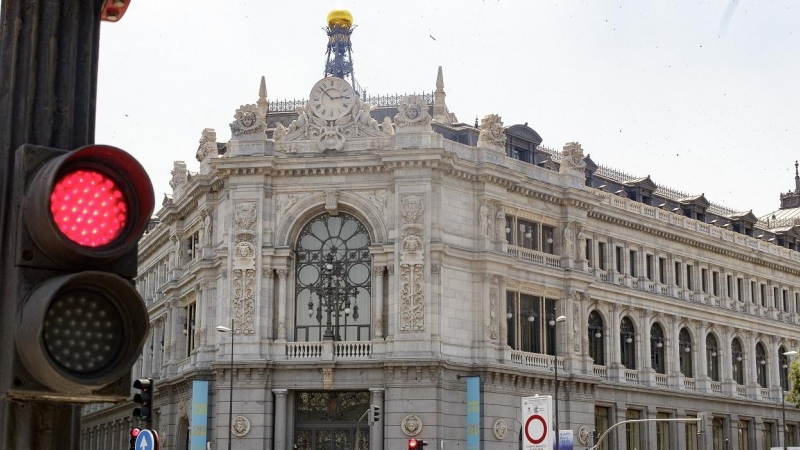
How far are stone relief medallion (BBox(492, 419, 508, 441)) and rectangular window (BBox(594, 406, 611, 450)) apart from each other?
863cm

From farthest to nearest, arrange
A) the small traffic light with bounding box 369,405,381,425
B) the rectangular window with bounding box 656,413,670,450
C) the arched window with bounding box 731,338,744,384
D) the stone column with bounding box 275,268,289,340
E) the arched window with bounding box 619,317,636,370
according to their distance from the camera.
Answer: the arched window with bounding box 731,338,744,384
the rectangular window with bounding box 656,413,670,450
the arched window with bounding box 619,317,636,370
the stone column with bounding box 275,268,289,340
the small traffic light with bounding box 369,405,381,425

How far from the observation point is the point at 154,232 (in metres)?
73.3

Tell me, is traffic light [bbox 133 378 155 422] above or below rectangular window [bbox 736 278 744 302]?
below

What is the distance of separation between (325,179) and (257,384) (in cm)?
946

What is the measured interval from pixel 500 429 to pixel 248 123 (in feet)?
57.7

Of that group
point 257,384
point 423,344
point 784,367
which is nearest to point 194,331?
point 257,384

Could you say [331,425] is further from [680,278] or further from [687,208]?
[687,208]

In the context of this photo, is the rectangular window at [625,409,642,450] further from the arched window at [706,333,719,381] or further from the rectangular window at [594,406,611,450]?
the arched window at [706,333,719,381]

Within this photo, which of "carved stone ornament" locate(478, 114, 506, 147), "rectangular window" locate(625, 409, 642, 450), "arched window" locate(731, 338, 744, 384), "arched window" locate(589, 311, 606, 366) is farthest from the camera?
"arched window" locate(731, 338, 744, 384)

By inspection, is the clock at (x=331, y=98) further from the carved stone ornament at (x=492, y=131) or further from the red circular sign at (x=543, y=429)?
the red circular sign at (x=543, y=429)

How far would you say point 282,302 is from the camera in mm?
53500

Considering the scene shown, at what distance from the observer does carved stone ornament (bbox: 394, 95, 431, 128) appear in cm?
5409

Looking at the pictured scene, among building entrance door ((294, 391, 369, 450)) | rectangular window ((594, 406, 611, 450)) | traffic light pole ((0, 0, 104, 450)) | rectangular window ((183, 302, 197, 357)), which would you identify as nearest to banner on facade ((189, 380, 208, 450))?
building entrance door ((294, 391, 369, 450))

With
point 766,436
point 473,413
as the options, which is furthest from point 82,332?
point 766,436
